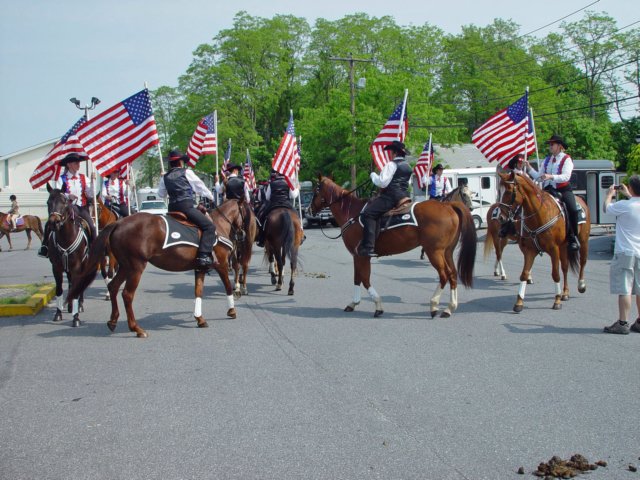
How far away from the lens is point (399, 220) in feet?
33.0

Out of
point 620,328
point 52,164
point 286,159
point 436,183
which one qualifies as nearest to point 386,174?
point 620,328

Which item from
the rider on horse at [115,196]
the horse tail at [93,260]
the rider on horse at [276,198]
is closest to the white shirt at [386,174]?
the rider on horse at [276,198]

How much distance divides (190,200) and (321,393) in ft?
14.6

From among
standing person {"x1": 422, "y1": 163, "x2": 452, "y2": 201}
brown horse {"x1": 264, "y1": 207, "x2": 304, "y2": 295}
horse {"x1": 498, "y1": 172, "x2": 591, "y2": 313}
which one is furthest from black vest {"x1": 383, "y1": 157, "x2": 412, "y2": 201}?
standing person {"x1": 422, "y1": 163, "x2": 452, "y2": 201}

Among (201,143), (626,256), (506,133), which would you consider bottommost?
(626,256)

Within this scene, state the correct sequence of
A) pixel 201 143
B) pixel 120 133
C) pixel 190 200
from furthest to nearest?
pixel 201 143 < pixel 120 133 < pixel 190 200

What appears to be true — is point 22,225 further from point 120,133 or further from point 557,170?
point 557,170

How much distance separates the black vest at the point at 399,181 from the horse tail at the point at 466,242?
2.81 feet

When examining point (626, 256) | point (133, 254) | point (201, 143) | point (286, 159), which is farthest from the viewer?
point (201, 143)

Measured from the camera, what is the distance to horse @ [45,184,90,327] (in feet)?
31.9

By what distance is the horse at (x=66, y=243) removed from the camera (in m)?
9.73

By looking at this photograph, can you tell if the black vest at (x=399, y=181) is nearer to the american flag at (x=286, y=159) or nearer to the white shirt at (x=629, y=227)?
the white shirt at (x=629, y=227)

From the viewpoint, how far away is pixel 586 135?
4406 centimetres

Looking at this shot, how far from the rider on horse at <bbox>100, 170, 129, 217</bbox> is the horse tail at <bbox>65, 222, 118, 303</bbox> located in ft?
17.6
